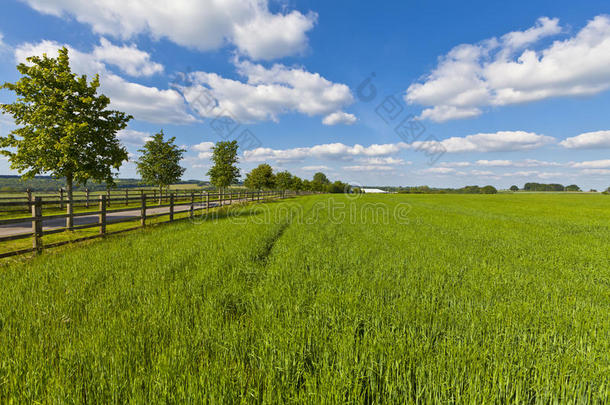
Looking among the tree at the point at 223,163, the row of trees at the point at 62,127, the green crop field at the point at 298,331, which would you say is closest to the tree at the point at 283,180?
the tree at the point at 223,163

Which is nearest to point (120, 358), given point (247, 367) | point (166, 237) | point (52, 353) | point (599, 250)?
point (52, 353)

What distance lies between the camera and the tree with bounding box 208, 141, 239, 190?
3653 centimetres

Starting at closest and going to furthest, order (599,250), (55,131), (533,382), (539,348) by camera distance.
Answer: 1. (533,382)
2. (539,348)
3. (599,250)
4. (55,131)

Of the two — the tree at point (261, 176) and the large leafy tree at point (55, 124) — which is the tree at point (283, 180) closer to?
the tree at point (261, 176)

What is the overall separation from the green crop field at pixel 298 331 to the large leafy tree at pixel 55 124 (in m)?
8.44

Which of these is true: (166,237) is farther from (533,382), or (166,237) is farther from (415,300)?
(533,382)

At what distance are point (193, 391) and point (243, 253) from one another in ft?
16.4

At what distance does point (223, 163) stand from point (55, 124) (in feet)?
81.3

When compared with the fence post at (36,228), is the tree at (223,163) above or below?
above

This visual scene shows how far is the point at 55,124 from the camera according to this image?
1212 centimetres

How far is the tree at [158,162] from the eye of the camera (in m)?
30.7

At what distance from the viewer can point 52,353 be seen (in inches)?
95.3

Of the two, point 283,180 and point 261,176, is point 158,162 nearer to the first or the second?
point 261,176

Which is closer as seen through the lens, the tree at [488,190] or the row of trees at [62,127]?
the row of trees at [62,127]
